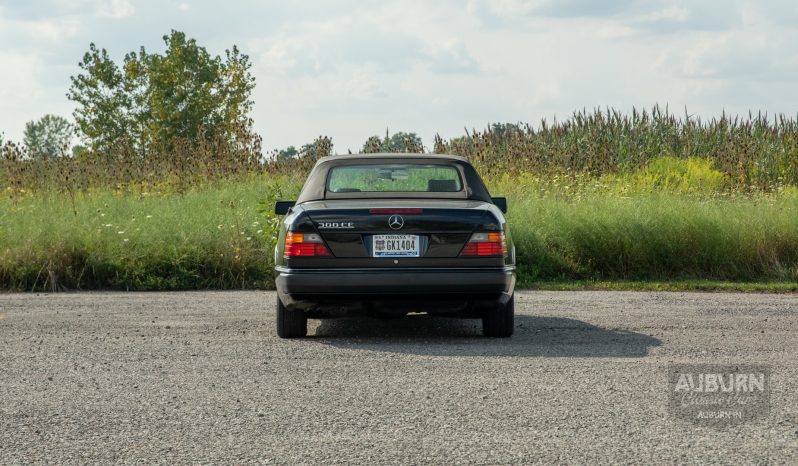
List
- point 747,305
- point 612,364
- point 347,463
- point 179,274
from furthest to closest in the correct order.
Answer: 1. point 179,274
2. point 747,305
3. point 612,364
4. point 347,463

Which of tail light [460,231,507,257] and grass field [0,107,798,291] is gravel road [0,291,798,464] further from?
grass field [0,107,798,291]

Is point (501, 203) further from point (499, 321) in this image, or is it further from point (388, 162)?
point (499, 321)

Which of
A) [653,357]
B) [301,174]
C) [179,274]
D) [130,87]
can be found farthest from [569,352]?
[130,87]

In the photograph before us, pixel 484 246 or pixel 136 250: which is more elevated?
pixel 484 246

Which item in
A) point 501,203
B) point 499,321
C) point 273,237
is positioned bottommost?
point 499,321

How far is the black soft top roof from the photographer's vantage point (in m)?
9.35

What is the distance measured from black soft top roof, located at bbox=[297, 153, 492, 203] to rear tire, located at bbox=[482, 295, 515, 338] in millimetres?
1022

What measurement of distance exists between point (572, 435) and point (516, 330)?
14.1 ft

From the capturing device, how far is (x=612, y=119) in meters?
26.2

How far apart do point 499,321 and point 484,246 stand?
824mm

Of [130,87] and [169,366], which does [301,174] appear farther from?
[130,87]

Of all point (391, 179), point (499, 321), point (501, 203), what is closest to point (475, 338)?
point (499, 321)

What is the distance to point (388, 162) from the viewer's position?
962cm

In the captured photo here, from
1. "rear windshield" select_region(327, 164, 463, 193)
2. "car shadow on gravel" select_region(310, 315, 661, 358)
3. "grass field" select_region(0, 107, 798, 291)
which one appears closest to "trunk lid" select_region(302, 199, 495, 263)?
"rear windshield" select_region(327, 164, 463, 193)
